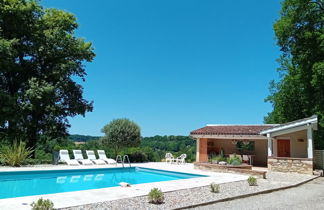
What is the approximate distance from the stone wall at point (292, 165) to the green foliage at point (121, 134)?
9.11 metres

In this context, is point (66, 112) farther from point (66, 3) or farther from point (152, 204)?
point (152, 204)

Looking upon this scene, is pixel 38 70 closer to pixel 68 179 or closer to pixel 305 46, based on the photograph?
pixel 68 179

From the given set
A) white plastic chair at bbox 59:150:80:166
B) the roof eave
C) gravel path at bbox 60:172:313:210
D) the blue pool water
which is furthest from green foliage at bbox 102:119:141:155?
gravel path at bbox 60:172:313:210

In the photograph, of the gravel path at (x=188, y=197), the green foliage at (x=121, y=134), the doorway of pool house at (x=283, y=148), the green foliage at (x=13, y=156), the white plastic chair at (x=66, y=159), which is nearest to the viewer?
the gravel path at (x=188, y=197)

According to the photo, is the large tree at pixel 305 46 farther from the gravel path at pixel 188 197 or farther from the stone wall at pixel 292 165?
the gravel path at pixel 188 197

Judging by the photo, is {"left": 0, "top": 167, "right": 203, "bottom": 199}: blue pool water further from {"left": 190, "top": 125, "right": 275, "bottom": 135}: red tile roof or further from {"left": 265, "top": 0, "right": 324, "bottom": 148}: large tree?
{"left": 265, "top": 0, "right": 324, "bottom": 148}: large tree

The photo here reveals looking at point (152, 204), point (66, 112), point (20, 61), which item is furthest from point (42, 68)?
point (152, 204)

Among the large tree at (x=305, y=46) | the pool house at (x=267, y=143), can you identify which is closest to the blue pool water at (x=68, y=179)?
the pool house at (x=267, y=143)

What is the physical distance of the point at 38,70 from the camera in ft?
65.6

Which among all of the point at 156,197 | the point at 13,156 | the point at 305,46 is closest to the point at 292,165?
the point at 305,46

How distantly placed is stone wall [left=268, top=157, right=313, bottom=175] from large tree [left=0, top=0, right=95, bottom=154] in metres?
12.5

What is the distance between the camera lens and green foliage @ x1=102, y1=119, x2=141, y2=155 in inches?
811

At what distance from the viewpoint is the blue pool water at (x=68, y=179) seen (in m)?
10.8

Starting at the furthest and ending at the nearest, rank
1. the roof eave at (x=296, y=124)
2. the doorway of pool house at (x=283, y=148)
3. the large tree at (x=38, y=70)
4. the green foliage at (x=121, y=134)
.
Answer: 1. the green foliage at (x=121, y=134)
2. the doorway of pool house at (x=283, y=148)
3. the large tree at (x=38, y=70)
4. the roof eave at (x=296, y=124)
